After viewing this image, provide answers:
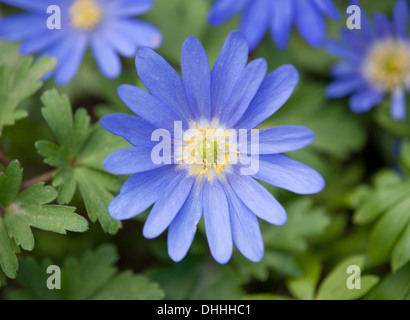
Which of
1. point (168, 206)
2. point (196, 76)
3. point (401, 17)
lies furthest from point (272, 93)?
point (401, 17)

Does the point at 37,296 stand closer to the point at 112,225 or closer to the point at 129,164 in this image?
the point at 112,225

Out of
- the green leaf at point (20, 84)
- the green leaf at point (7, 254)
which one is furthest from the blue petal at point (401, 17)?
the green leaf at point (7, 254)

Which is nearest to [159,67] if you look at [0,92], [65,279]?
[0,92]

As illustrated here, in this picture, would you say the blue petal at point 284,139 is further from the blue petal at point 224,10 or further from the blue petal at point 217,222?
the blue petal at point 224,10

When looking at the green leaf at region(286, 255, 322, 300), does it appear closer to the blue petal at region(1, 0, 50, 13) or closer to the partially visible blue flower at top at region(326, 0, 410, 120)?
the partially visible blue flower at top at region(326, 0, 410, 120)

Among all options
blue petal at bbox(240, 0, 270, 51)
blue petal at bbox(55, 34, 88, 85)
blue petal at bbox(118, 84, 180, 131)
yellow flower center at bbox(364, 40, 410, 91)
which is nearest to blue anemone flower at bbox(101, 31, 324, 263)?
blue petal at bbox(118, 84, 180, 131)

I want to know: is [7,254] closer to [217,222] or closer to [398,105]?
[217,222]

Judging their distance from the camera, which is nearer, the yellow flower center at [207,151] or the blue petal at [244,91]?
the blue petal at [244,91]
